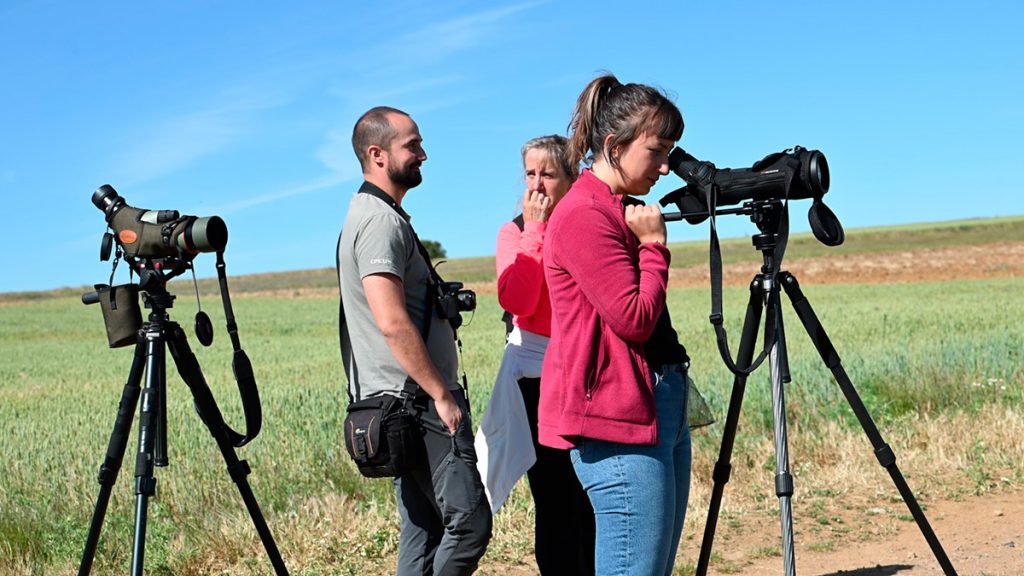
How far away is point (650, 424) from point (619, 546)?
0.32m

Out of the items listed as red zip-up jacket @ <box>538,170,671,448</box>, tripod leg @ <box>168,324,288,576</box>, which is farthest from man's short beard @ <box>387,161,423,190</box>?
tripod leg @ <box>168,324,288,576</box>

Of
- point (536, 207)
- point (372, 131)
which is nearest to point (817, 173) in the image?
point (536, 207)

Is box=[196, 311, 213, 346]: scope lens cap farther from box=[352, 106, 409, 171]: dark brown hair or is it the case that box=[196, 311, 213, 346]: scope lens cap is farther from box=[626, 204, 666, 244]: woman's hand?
box=[626, 204, 666, 244]: woman's hand

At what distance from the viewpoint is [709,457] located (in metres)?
6.30

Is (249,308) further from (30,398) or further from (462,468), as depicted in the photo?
(462,468)

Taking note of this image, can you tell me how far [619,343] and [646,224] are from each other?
1.01ft

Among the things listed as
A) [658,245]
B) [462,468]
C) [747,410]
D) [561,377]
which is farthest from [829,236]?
[747,410]

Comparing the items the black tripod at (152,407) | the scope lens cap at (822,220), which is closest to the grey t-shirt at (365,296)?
the black tripod at (152,407)

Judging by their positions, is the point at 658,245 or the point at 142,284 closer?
the point at 658,245

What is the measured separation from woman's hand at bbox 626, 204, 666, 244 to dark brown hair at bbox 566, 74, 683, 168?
15 centimetres

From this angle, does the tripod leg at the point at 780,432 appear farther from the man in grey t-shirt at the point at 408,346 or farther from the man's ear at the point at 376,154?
the man's ear at the point at 376,154

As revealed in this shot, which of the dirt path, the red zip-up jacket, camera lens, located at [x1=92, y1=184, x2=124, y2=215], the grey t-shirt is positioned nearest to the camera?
the red zip-up jacket

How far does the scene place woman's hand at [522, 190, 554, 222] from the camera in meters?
3.51

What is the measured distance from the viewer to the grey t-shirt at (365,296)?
3139mm
